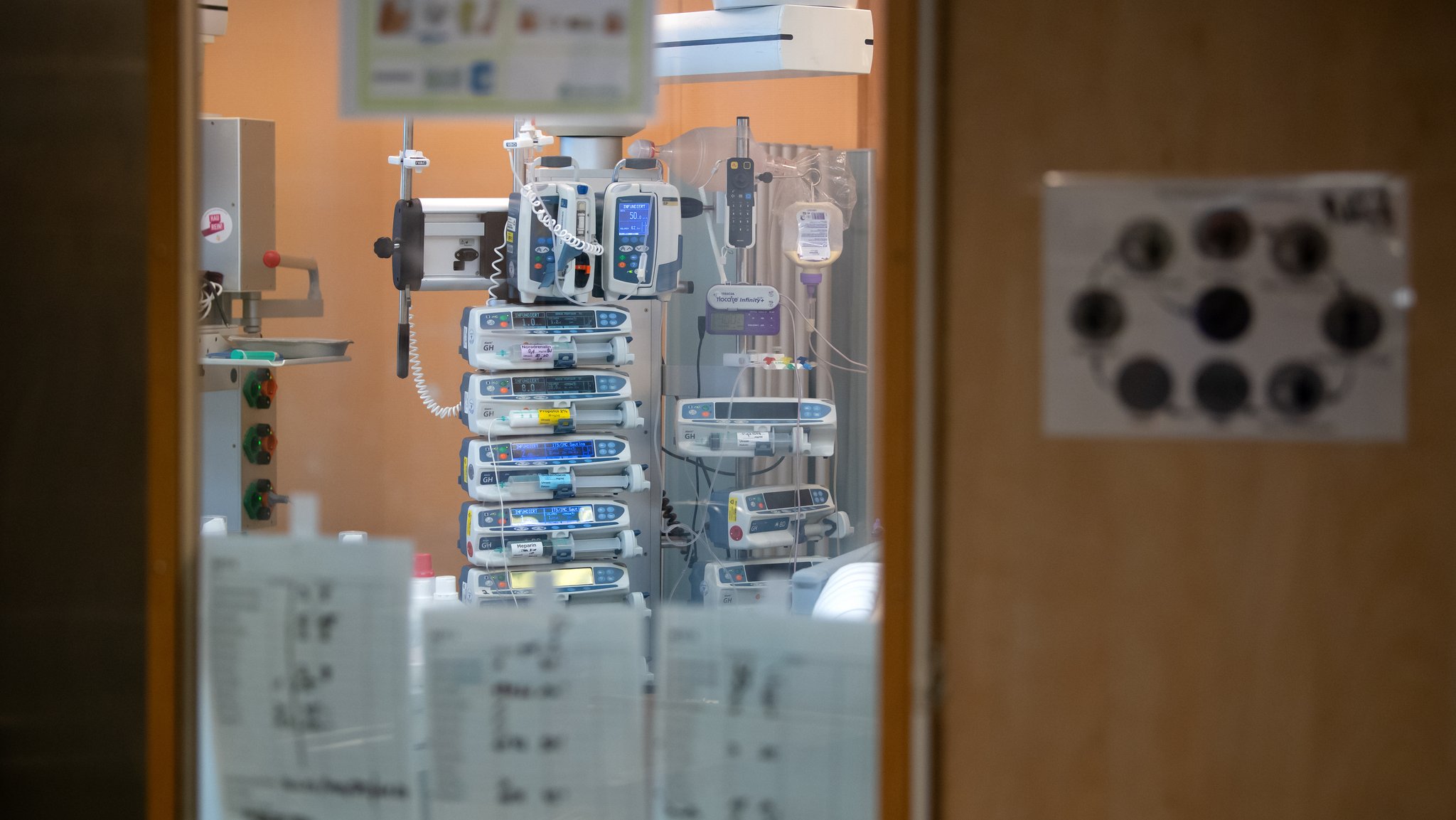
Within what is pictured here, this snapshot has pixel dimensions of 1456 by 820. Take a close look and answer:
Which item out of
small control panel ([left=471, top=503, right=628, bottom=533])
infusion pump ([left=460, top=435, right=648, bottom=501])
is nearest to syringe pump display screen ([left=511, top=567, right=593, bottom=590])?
small control panel ([left=471, top=503, right=628, bottom=533])

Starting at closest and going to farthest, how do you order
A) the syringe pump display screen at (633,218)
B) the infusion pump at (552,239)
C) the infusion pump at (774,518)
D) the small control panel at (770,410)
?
the infusion pump at (552,239) < the syringe pump display screen at (633,218) < the small control panel at (770,410) < the infusion pump at (774,518)

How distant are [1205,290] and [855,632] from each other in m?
0.59

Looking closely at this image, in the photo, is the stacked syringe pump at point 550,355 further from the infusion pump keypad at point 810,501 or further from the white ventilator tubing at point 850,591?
the white ventilator tubing at point 850,591

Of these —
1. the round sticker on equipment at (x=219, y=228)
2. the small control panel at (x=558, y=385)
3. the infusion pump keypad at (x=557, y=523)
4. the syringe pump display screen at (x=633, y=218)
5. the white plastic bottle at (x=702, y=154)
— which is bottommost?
the infusion pump keypad at (x=557, y=523)

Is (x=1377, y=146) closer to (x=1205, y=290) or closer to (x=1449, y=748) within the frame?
(x=1205, y=290)

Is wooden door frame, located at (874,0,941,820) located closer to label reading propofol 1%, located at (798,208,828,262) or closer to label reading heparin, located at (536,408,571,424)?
A: label reading heparin, located at (536,408,571,424)

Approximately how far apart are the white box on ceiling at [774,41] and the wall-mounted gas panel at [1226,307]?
2764 millimetres

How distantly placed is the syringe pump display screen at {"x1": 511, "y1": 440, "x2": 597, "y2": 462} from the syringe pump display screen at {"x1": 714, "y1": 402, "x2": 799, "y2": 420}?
0.55 meters

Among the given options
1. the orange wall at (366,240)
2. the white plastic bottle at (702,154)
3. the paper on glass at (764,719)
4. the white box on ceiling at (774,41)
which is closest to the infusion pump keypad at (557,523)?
the orange wall at (366,240)

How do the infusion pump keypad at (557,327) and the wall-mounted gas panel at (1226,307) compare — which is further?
the infusion pump keypad at (557,327)

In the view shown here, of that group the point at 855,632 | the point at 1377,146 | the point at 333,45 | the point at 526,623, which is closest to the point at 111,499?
the point at 526,623

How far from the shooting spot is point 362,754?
1.53 metres

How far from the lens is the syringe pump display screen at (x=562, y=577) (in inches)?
154

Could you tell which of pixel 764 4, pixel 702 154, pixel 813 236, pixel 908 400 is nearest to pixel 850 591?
pixel 908 400
